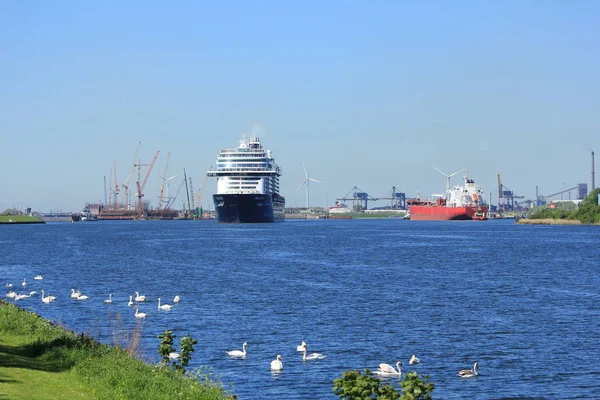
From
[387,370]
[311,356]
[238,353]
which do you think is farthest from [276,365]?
[387,370]

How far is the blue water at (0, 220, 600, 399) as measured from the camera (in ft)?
89.8

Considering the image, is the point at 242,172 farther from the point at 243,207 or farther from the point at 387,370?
the point at 387,370

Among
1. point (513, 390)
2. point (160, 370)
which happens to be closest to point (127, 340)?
point (160, 370)

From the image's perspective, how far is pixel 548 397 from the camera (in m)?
24.5

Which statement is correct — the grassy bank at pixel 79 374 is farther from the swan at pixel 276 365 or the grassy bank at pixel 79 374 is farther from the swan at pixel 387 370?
the swan at pixel 387 370

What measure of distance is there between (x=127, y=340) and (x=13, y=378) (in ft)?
39.4

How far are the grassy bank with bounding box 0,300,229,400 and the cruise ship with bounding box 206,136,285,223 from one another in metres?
157

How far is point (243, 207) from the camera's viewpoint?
613 feet

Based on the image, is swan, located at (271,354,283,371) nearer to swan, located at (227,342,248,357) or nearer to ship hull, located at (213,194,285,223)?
swan, located at (227,342,248,357)

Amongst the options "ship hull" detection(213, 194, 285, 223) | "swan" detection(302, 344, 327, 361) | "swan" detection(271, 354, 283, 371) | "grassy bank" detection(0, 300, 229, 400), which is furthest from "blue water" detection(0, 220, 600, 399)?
"ship hull" detection(213, 194, 285, 223)

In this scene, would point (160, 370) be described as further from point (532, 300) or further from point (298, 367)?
point (532, 300)

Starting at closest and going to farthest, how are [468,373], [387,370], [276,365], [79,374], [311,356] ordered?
[79,374] < [387,370] < [468,373] < [276,365] < [311,356]

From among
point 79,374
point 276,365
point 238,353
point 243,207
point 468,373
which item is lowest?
point 468,373

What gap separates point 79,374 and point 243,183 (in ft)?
540
